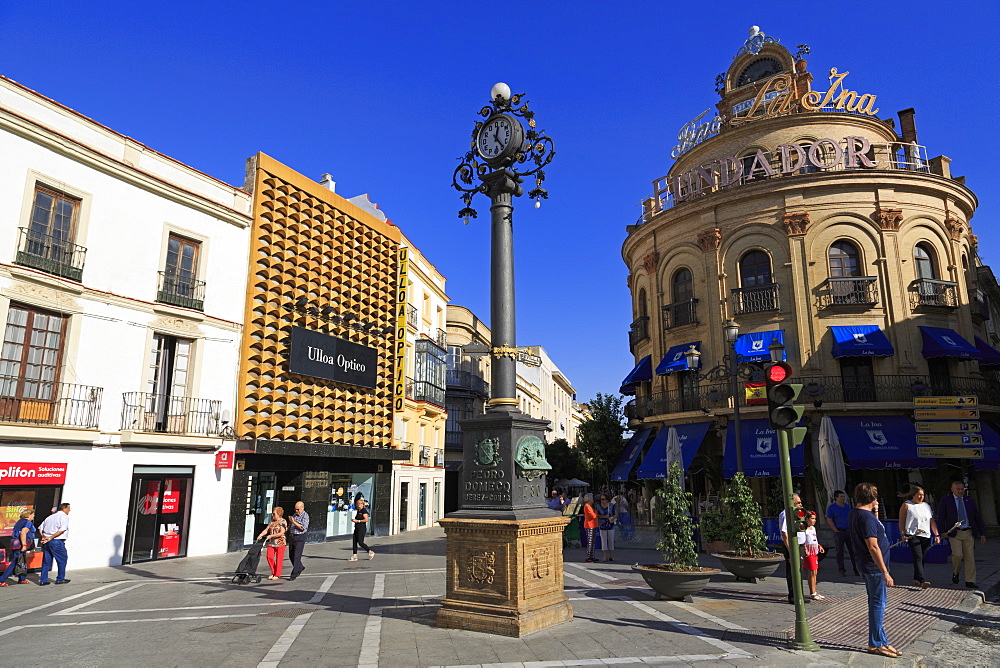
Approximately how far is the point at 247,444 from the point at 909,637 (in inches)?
681

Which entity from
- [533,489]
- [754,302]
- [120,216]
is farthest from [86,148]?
[754,302]

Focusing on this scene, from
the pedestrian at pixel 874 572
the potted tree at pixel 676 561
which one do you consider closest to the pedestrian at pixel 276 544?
the potted tree at pixel 676 561

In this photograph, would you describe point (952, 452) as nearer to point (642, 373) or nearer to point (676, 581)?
point (642, 373)

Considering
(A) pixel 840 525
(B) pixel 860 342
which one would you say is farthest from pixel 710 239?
(A) pixel 840 525

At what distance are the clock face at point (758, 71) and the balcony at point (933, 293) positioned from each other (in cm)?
1145

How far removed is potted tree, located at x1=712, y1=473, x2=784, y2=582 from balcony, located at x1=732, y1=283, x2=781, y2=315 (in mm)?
13008

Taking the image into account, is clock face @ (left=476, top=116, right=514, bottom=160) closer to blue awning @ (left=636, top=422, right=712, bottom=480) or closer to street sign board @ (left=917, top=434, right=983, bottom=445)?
blue awning @ (left=636, top=422, right=712, bottom=480)

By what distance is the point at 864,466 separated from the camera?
20703 millimetres

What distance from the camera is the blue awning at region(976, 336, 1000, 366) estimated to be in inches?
898

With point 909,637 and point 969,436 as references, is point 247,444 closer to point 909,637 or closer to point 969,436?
point 909,637

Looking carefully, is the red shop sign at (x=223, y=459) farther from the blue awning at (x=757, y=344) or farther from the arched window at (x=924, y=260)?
the arched window at (x=924, y=260)

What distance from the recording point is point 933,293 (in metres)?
23.5

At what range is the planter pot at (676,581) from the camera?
33.0 ft

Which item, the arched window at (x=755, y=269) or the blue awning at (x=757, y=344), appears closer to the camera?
the blue awning at (x=757, y=344)
